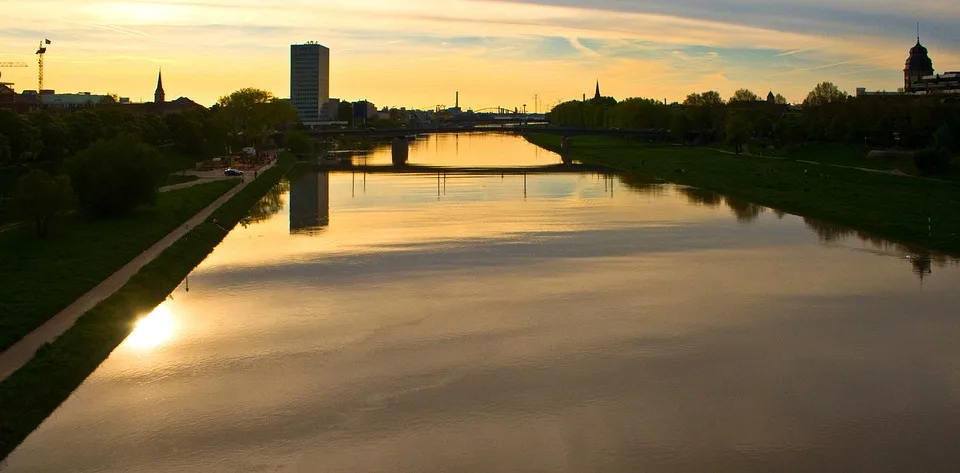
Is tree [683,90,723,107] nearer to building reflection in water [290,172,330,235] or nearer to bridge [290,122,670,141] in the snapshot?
bridge [290,122,670,141]

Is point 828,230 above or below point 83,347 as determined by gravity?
above

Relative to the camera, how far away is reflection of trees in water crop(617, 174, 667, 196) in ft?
166

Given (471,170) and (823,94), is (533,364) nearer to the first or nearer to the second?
(471,170)

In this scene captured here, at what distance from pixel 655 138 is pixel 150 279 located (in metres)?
79.8

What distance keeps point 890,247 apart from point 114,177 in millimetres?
24787

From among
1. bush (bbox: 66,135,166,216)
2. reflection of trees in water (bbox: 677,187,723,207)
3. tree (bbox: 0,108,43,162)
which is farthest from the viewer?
reflection of trees in water (bbox: 677,187,723,207)

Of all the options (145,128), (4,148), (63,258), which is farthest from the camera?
(145,128)

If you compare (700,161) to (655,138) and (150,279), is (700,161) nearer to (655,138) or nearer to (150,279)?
(655,138)

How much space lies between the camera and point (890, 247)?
30.5 meters

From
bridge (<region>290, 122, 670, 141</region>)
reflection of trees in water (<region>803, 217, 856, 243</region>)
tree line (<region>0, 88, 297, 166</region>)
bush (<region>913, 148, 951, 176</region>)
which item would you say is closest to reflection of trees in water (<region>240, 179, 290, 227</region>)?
tree line (<region>0, 88, 297, 166</region>)

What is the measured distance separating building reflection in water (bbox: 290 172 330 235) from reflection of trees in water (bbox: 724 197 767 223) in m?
15.9

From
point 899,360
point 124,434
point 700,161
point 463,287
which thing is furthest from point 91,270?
point 700,161

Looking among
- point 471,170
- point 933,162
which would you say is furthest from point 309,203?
point 933,162

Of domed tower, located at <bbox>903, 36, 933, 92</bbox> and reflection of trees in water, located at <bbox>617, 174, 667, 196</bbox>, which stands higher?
domed tower, located at <bbox>903, 36, 933, 92</bbox>
